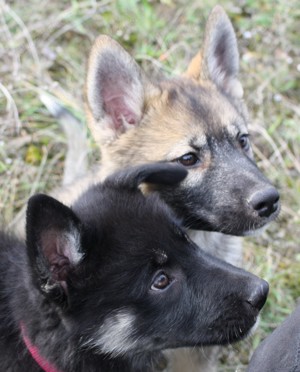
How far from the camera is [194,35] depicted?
567 cm

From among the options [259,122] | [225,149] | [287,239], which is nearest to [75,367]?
[225,149]

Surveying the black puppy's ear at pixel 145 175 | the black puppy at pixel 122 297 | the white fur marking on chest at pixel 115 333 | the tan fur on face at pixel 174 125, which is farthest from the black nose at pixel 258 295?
the tan fur on face at pixel 174 125

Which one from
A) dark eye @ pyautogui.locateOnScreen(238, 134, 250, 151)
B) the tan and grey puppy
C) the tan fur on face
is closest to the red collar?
the tan and grey puppy

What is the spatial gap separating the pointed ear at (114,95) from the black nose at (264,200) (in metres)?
0.97

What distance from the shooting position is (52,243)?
2311 millimetres

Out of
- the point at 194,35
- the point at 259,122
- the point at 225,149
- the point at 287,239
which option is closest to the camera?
the point at 225,149

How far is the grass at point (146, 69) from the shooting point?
463cm

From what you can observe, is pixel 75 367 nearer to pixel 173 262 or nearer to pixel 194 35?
pixel 173 262

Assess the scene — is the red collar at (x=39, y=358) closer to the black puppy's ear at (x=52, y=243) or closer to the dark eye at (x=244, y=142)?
the black puppy's ear at (x=52, y=243)

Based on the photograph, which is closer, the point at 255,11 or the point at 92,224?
the point at 92,224

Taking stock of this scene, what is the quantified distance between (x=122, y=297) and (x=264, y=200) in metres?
1.09

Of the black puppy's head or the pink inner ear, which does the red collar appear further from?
the pink inner ear

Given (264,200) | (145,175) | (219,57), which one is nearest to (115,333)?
(145,175)

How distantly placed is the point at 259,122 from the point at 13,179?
2.13 m
